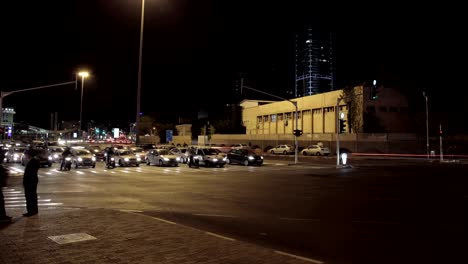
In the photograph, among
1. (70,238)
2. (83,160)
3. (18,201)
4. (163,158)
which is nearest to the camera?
(70,238)

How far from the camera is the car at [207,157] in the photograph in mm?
34469

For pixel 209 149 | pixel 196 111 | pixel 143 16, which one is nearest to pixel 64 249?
pixel 209 149

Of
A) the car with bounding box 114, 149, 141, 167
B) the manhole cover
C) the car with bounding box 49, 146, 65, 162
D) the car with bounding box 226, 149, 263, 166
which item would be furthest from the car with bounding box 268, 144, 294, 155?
the manhole cover

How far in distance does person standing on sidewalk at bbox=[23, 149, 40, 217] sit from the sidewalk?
672 millimetres

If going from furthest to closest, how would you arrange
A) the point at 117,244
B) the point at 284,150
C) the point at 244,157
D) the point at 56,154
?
the point at 284,150
the point at 56,154
the point at 244,157
the point at 117,244

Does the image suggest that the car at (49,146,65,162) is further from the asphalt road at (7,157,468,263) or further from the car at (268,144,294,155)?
the car at (268,144,294,155)

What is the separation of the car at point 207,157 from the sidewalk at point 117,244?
2428 cm

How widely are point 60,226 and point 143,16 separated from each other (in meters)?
33.9

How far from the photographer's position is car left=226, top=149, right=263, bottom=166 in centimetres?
3756

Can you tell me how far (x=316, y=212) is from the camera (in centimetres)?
1222

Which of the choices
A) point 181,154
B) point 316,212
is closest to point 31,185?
point 316,212

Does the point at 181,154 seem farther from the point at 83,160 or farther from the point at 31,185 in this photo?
the point at 31,185

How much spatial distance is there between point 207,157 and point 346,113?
35530 millimetres

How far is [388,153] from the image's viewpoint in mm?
55375
